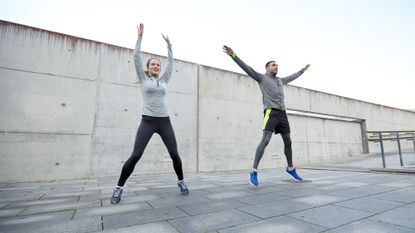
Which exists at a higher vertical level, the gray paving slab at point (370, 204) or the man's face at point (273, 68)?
the man's face at point (273, 68)

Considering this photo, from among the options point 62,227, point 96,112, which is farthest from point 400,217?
point 96,112

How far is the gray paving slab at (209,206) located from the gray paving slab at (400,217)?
45.1 inches

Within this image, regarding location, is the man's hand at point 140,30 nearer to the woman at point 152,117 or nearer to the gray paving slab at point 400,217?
the woman at point 152,117

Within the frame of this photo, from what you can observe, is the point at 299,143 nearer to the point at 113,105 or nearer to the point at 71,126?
the point at 113,105

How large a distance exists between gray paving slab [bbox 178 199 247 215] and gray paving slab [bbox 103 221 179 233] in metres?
0.38

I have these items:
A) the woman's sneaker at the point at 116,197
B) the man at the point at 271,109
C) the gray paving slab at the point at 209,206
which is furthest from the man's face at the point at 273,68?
the woman's sneaker at the point at 116,197

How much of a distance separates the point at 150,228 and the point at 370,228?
1.53 m

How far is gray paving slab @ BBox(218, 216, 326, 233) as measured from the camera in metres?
1.46

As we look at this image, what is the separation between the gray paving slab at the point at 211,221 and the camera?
1557mm

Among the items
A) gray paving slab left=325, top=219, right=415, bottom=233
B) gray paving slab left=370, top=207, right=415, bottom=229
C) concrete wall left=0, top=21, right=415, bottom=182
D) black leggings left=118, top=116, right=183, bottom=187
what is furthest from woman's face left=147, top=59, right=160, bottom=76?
concrete wall left=0, top=21, right=415, bottom=182

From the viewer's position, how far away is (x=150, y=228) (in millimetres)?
1555

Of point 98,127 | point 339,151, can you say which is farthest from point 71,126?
point 339,151

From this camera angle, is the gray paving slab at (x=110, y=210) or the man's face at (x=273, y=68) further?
the man's face at (x=273, y=68)

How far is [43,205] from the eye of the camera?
2.43m
